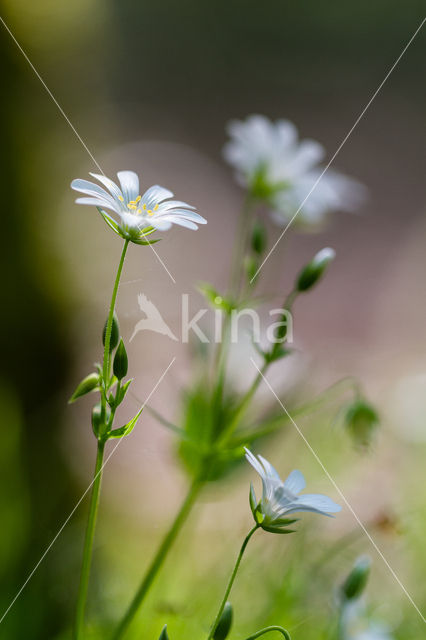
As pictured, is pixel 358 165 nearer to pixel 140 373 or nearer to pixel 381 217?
pixel 381 217

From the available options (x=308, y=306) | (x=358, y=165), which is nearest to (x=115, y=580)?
(x=308, y=306)

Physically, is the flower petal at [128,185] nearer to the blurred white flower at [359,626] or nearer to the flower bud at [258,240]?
the flower bud at [258,240]

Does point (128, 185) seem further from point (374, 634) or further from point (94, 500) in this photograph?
point (374, 634)

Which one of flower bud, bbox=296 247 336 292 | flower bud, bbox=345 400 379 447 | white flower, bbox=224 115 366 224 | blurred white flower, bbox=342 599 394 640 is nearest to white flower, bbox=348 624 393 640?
blurred white flower, bbox=342 599 394 640

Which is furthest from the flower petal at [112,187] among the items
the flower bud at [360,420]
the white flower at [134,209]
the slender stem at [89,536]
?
the flower bud at [360,420]

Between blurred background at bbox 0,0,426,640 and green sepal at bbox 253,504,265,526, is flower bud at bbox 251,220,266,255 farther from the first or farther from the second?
green sepal at bbox 253,504,265,526
